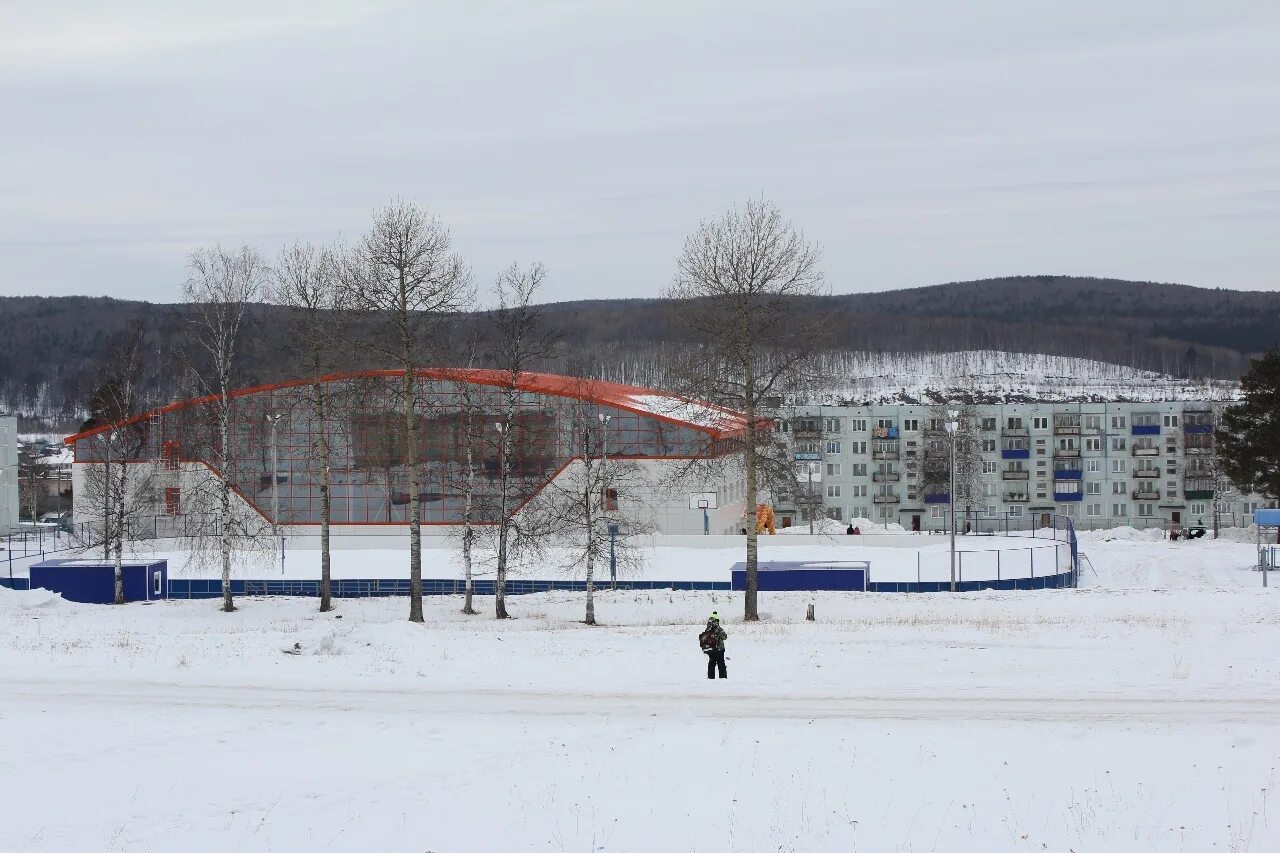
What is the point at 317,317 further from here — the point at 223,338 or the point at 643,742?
the point at 643,742

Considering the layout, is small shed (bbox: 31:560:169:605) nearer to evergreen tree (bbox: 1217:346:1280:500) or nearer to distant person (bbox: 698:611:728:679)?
distant person (bbox: 698:611:728:679)

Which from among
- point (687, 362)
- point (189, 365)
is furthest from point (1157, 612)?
point (189, 365)

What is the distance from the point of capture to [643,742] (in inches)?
663

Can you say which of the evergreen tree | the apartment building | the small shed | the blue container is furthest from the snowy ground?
the apartment building

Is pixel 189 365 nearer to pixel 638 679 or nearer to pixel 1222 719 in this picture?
pixel 638 679

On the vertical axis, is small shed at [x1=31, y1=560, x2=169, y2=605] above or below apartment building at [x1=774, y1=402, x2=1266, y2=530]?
below

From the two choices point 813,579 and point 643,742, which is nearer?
point 643,742

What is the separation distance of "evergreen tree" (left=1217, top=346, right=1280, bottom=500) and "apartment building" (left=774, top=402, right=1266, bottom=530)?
123 ft

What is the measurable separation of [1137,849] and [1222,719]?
5.43 m

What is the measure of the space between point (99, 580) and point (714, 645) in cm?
3123

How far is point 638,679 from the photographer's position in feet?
70.3

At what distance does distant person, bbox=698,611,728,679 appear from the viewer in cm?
2098

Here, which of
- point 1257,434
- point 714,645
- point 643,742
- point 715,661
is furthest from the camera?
point 1257,434

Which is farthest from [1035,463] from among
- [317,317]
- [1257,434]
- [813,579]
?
[317,317]
